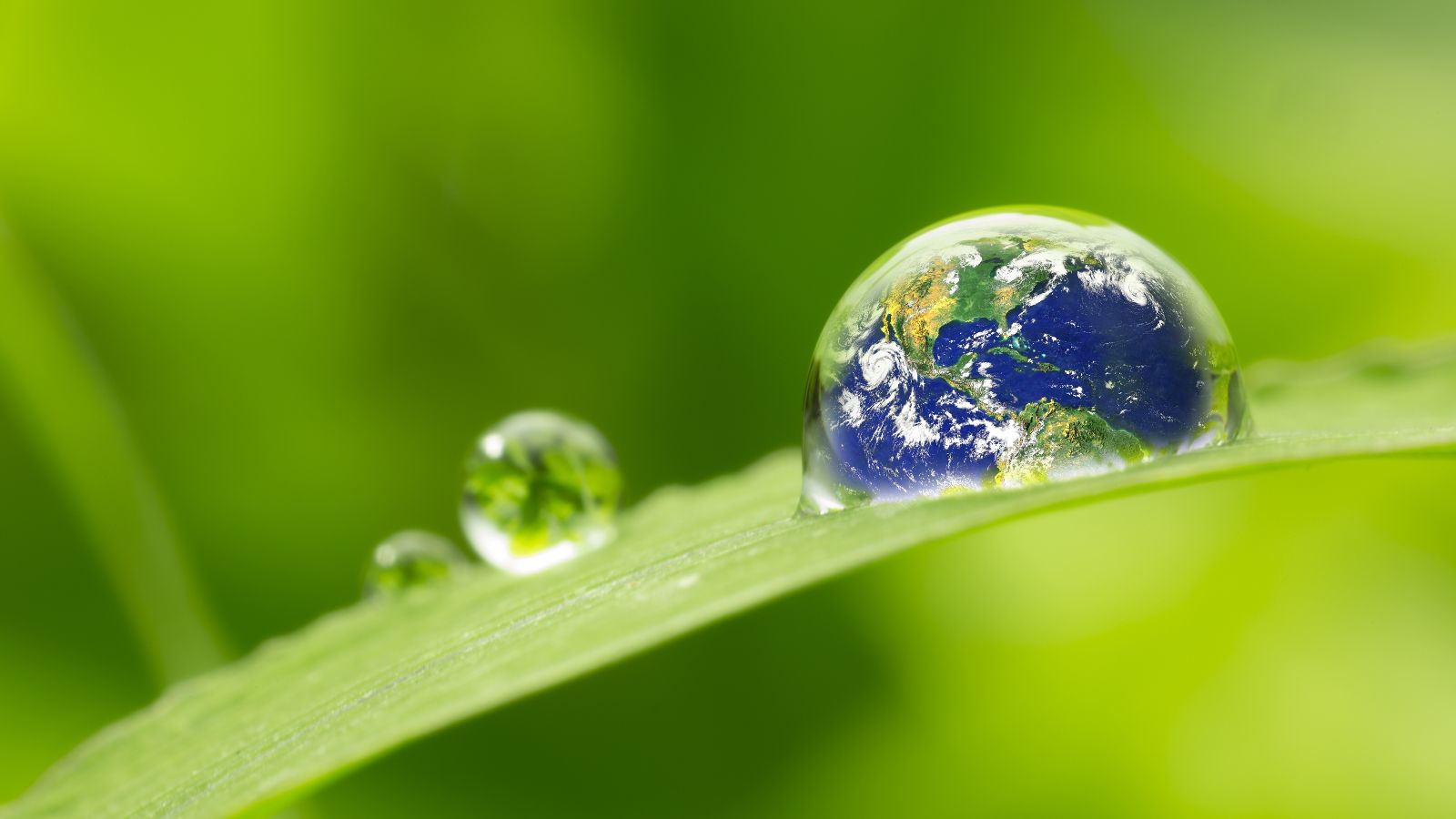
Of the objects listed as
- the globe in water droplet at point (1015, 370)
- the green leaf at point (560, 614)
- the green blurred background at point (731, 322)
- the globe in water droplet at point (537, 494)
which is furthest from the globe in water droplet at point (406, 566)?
the globe in water droplet at point (1015, 370)

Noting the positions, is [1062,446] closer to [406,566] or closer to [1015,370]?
[1015,370]

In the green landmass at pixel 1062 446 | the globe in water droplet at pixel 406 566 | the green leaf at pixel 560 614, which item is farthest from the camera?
the globe in water droplet at pixel 406 566

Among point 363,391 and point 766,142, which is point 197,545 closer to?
point 363,391

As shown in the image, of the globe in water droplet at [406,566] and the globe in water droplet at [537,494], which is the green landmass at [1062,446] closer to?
the globe in water droplet at [537,494]

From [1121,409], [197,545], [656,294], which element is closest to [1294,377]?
[1121,409]

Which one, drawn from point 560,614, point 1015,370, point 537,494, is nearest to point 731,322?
point 537,494

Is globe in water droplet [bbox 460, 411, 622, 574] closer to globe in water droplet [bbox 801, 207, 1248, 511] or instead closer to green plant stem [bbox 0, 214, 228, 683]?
globe in water droplet [bbox 801, 207, 1248, 511]

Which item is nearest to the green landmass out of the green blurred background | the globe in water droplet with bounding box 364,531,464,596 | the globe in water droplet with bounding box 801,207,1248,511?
the globe in water droplet with bounding box 801,207,1248,511
